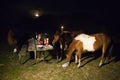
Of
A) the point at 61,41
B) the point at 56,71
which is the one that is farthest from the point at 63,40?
the point at 56,71

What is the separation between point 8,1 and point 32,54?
18732 mm

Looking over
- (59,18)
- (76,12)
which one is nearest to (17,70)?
(59,18)

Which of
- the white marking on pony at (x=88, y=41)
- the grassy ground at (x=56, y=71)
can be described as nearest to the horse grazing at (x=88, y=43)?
the white marking on pony at (x=88, y=41)

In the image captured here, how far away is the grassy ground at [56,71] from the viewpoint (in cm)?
863

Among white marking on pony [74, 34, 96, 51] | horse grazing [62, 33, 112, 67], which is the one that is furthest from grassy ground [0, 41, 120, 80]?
white marking on pony [74, 34, 96, 51]

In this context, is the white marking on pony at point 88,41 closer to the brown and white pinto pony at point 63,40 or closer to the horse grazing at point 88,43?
the horse grazing at point 88,43

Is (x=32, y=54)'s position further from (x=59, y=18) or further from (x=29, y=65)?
(x=59, y=18)

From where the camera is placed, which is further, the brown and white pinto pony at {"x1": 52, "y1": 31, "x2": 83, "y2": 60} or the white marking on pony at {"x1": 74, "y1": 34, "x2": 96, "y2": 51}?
the brown and white pinto pony at {"x1": 52, "y1": 31, "x2": 83, "y2": 60}

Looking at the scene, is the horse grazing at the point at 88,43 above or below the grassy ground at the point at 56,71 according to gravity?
above

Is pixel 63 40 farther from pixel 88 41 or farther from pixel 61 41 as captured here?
pixel 88 41

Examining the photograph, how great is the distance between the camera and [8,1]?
28.3m

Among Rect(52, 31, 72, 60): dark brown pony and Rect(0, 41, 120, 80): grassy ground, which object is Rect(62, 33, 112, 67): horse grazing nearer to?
Rect(0, 41, 120, 80): grassy ground

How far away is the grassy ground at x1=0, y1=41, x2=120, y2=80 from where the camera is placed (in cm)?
863

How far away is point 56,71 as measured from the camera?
30.4ft
